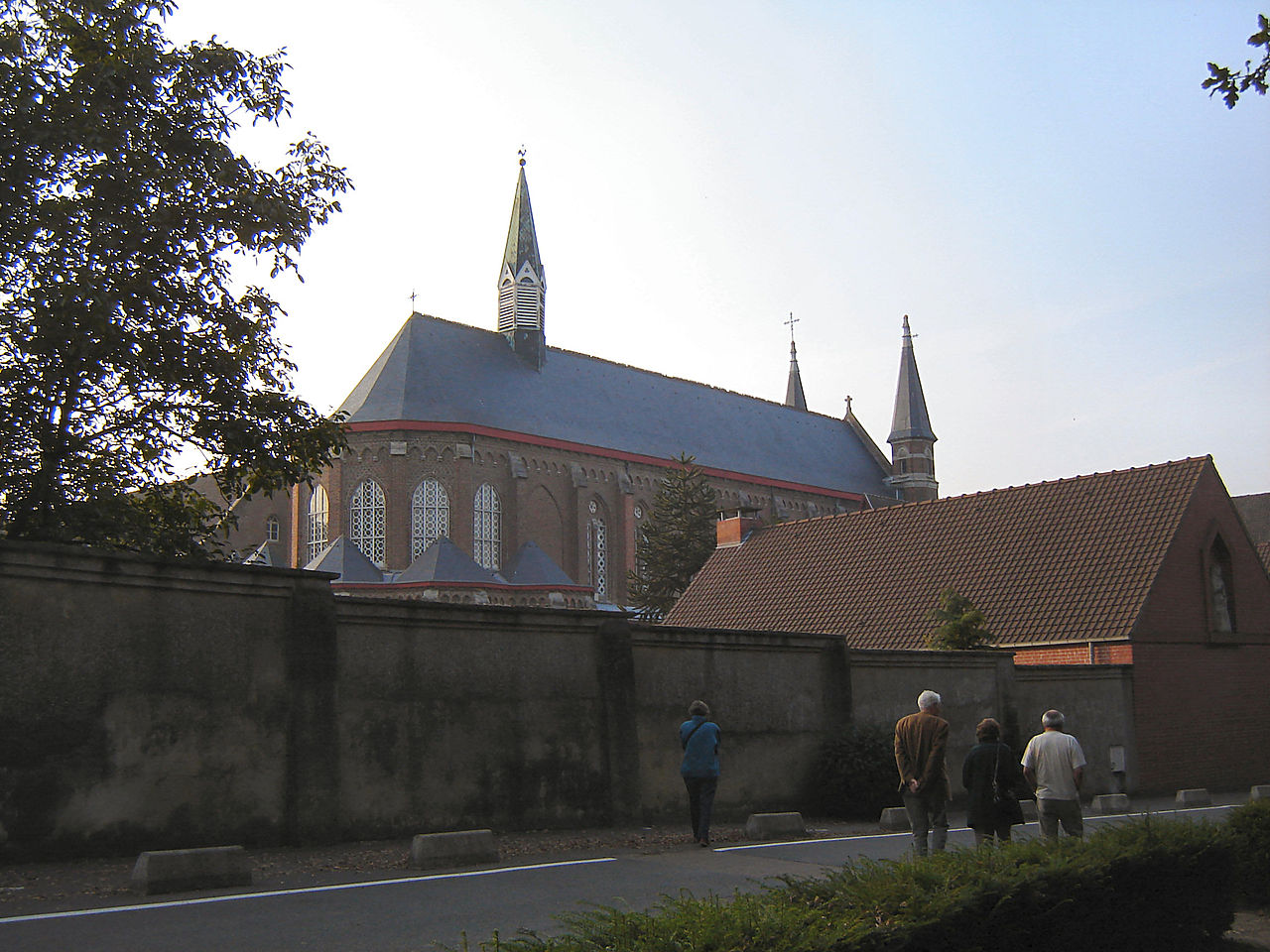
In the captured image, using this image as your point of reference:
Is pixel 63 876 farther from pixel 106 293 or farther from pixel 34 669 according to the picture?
pixel 106 293

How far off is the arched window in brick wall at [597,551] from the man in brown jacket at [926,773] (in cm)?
5068

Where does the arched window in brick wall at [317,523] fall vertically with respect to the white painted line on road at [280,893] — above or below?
above

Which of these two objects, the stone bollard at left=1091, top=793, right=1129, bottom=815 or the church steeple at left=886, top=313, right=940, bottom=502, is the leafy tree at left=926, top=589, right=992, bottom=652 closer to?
the stone bollard at left=1091, top=793, right=1129, bottom=815

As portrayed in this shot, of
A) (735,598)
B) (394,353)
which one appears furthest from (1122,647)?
(394,353)

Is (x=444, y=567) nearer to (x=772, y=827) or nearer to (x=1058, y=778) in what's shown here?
(x=772, y=827)

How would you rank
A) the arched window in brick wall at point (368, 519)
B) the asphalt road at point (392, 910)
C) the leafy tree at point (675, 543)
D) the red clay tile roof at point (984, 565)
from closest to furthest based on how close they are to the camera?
the asphalt road at point (392, 910) → the red clay tile roof at point (984, 565) → the leafy tree at point (675, 543) → the arched window in brick wall at point (368, 519)

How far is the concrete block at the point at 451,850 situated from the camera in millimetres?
10242

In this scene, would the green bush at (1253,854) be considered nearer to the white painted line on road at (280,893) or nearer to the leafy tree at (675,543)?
the white painted line on road at (280,893)

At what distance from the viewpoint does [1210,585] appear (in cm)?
2561


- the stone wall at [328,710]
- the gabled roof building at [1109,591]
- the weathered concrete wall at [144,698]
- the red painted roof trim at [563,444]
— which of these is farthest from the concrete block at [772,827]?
the red painted roof trim at [563,444]

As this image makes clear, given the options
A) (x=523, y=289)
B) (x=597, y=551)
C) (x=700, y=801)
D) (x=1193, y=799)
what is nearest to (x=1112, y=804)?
(x=1193, y=799)

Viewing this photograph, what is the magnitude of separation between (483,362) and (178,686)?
50362mm

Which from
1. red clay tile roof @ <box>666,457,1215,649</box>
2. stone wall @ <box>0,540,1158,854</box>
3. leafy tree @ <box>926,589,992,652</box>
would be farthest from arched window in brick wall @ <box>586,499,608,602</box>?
stone wall @ <box>0,540,1158,854</box>

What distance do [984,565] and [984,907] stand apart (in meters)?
21.5
